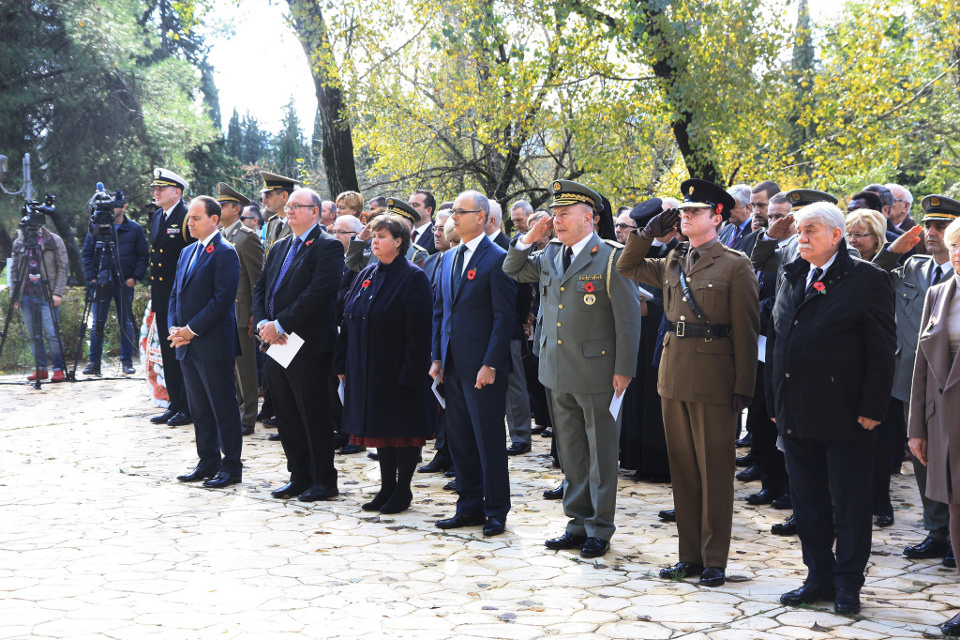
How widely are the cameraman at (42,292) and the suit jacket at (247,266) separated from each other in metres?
4.49

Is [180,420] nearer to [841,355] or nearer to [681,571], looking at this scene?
[681,571]

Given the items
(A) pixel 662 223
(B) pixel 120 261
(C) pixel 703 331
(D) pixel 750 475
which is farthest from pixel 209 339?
(B) pixel 120 261

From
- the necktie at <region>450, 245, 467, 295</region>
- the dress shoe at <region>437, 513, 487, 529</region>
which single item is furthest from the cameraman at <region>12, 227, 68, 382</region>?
the dress shoe at <region>437, 513, 487, 529</region>

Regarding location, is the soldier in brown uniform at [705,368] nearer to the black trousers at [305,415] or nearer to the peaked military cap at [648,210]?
the peaked military cap at [648,210]

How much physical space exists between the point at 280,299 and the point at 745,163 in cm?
1062

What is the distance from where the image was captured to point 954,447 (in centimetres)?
412

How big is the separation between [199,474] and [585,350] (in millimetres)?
3469

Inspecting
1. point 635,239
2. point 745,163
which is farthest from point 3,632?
point 745,163

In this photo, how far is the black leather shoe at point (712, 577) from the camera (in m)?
4.72

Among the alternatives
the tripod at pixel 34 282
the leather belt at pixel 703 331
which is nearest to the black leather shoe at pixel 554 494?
the leather belt at pixel 703 331

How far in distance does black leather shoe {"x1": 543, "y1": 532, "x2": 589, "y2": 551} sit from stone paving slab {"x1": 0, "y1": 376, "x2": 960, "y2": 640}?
5.2 inches

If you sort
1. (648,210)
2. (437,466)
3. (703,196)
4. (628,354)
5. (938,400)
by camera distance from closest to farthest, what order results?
1. (938,400)
2. (703,196)
3. (628,354)
4. (648,210)
5. (437,466)

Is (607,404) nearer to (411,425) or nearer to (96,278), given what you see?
(411,425)

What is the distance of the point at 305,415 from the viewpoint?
6.62m
